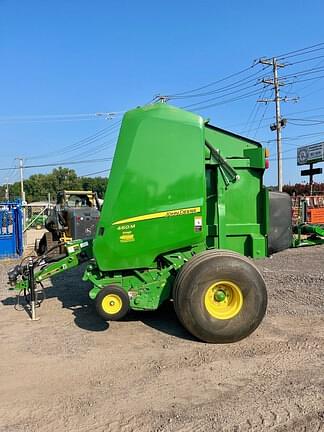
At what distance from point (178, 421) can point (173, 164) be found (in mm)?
2747

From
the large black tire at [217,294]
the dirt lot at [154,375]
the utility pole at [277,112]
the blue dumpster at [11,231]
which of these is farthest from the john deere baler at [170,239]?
the utility pole at [277,112]

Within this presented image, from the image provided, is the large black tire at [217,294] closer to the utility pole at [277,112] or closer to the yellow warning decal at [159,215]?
the yellow warning decal at [159,215]

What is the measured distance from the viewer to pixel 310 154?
33750mm

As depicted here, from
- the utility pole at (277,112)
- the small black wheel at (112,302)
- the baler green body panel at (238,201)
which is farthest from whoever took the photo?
the utility pole at (277,112)

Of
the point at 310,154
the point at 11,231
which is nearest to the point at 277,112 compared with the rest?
the point at 310,154

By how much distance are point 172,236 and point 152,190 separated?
1.91 feet

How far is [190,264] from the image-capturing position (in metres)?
4.74

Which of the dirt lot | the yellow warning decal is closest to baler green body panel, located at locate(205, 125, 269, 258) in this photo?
the yellow warning decal

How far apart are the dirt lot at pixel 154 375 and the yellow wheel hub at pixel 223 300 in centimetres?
35

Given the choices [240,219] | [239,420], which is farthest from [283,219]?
[239,420]

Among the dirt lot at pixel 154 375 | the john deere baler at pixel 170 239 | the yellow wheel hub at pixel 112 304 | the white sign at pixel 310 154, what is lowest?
the dirt lot at pixel 154 375

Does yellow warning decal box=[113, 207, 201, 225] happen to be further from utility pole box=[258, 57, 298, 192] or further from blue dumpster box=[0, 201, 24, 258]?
utility pole box=[258, 57, 298, 192]

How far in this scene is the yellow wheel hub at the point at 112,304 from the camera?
489cm

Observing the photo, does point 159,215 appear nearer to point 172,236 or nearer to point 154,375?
point 172,236
